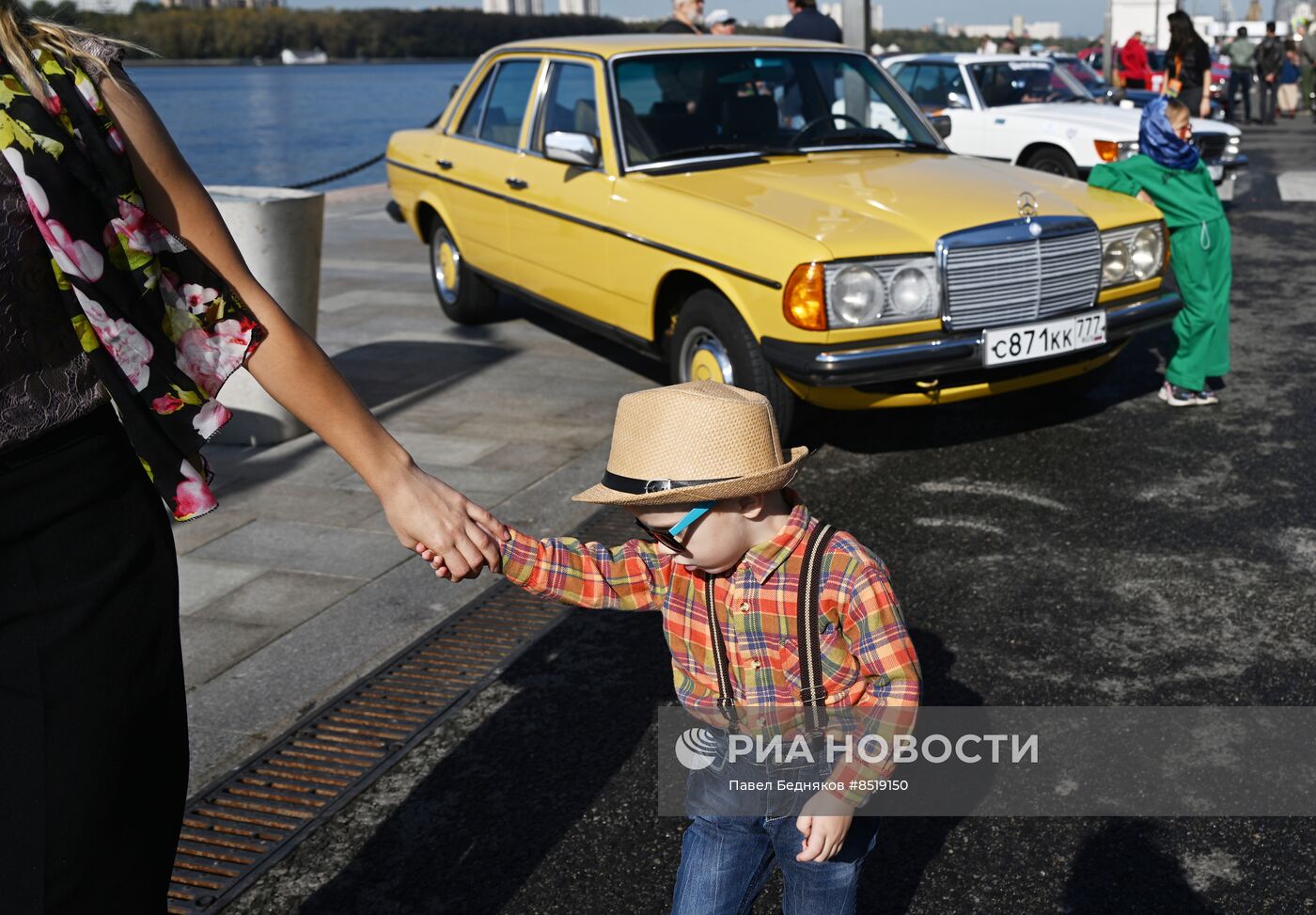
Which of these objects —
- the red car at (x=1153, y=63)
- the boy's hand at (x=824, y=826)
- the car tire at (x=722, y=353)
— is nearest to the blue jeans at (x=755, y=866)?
the boy's hand at (x=824, y=826)

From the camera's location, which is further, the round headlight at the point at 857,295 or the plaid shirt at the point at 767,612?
the round headlight at the point at 857,295

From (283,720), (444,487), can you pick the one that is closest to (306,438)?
(283,720)

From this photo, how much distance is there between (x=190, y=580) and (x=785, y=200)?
114 inches

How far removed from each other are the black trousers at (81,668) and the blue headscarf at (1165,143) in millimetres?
5986

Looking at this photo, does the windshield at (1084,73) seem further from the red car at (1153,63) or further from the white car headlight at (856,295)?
the white car headlight at (856,295)

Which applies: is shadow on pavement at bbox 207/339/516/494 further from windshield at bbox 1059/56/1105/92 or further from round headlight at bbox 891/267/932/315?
windshield at bbox 1059/56/1105/92

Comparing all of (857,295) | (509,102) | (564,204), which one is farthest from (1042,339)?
→ (509,102)

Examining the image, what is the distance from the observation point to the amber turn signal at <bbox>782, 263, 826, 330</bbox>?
5441 mm

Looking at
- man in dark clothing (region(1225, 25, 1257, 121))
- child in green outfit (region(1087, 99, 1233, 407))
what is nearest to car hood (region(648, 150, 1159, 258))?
child in green outfit (region(1087, 99, 1233, 407))

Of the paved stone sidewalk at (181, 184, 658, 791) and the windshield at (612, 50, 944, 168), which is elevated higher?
the windshield at (612, 50, 944, 168)

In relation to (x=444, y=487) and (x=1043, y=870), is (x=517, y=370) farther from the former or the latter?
(x=444, y=487)

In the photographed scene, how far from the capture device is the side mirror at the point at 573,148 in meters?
6.65

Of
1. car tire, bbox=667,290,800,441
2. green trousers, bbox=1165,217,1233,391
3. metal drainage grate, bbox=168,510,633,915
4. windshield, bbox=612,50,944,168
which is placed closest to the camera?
metal drainage grate, bbox=168,510,633,915

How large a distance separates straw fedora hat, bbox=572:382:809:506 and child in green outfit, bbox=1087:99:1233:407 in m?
5.17
